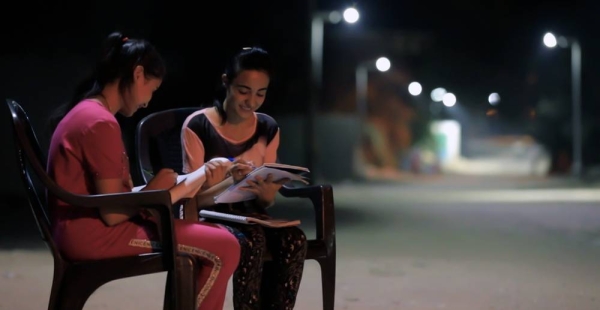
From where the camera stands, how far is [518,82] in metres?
51.0

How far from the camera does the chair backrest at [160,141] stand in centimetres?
397

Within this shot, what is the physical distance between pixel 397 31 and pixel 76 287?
54.7 meters

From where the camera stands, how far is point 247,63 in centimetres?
385

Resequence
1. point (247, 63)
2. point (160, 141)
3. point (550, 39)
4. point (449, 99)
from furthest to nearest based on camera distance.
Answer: point (449, 99)
point (550, 39)
point (160, 141)
point (247, 63)

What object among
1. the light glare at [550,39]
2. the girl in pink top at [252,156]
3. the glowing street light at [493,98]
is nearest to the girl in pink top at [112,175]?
the girl in pink top at [252,156]

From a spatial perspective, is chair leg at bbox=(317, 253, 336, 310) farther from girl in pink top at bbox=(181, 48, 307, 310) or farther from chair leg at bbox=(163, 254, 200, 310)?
chair leg at bbox=(163, 254, 200, 310)

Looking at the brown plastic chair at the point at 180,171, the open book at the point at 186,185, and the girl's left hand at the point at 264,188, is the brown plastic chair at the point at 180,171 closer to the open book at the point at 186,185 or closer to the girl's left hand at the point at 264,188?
the girl's left hand at the point at 264,188

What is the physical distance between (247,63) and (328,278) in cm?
108

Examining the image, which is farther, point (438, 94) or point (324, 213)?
point (438, 94)

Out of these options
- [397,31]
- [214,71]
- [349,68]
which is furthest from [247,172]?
[397,31]

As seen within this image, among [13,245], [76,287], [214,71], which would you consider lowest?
[13,245]

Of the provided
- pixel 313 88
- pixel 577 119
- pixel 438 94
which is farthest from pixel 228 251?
pixel 438 94

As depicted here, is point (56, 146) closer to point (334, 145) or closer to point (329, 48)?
point (334, 145)

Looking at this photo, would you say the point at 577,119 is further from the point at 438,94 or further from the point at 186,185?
the point at 186,185
